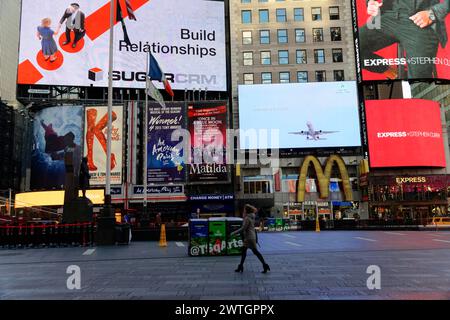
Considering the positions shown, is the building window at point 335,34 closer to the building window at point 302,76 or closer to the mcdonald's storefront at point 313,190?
the building window at point 302,76

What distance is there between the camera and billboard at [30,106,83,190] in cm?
4528

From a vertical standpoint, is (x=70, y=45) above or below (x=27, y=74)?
above

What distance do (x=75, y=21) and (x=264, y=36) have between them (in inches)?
930

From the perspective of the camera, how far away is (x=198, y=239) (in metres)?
14.5

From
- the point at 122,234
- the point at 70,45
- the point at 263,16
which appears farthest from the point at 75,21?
the point at 122,234

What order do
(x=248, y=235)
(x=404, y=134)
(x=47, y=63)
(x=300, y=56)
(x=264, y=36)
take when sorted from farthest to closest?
1. (x=264, y=36)
2. (x=300, y=56)
3. (x=404, y=134)
4. (x=47, y=63)
5. (x=248, y=235)

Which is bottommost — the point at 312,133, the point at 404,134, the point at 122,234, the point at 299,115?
the point at 122,234

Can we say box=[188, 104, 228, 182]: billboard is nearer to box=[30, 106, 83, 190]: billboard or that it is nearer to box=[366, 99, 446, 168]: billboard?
box=[30, 106, 83, 190]: billboard

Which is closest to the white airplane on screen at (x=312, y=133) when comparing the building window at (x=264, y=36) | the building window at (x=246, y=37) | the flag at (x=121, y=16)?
the building window at (x=264, y=36)

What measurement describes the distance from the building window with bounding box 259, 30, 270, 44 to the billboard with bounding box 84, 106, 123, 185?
801 inches

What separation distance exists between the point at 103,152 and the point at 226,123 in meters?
14.4

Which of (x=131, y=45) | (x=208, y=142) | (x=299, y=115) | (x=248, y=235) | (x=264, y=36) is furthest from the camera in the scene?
(x=264, y=36)

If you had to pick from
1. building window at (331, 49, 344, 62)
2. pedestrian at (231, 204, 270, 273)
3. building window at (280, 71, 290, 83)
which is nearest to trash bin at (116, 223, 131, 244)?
pedestrian at (231, 204, 270, 273)

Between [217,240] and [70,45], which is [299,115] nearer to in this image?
[70,45]
